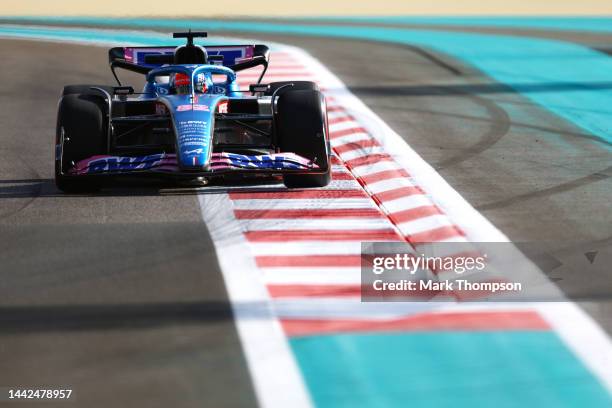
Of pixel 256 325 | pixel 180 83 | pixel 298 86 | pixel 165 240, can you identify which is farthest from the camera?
pixel 180 83

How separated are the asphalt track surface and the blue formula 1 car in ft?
1.07

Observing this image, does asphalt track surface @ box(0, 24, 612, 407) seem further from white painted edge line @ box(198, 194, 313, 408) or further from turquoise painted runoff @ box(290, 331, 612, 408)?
turquoise painted runoff @ box(290, 331, 612, 408)

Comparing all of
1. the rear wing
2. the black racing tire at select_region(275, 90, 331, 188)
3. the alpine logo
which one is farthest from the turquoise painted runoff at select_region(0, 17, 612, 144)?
the alpine logo

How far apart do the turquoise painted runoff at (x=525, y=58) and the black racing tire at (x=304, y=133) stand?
4689 mm

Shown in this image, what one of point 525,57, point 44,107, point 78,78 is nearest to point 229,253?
point 44,107

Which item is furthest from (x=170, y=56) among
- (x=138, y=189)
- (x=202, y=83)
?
(x=138, y=189)

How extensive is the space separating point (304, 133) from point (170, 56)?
9.16 ft

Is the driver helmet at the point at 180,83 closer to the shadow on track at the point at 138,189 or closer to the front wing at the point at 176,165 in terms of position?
the shadow on track at the point at 138,189

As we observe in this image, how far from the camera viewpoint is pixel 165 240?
9.39m

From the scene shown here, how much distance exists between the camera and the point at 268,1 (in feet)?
109

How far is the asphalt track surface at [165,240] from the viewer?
661 centimetres

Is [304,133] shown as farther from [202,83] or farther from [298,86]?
[202,83]

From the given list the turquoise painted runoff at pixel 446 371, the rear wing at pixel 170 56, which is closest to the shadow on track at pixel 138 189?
the rear wing at pixel 170 56

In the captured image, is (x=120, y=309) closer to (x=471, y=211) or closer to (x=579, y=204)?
(x=471, y=211)
